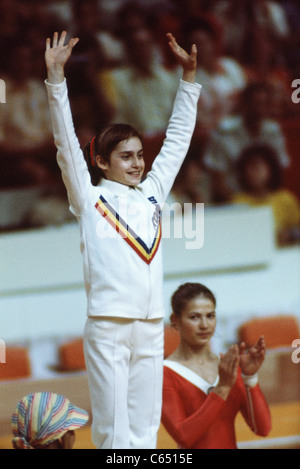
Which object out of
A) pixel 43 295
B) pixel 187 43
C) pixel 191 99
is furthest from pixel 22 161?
pixel 191 99

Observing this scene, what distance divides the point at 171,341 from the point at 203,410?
43 cm

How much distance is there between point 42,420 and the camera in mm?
1971

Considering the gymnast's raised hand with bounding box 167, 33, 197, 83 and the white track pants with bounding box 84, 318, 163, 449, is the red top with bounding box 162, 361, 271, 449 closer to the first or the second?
the white track pants with bounding box 84, 318, 163, 449

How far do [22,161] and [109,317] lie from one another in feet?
7.32

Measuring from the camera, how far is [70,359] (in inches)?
126

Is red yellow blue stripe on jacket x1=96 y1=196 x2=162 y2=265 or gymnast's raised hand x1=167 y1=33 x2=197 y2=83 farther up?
gymnast's raised hand x1=167 y1=33 x2=197 y2=83

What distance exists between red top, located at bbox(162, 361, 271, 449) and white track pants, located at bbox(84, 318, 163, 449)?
0.17 metres

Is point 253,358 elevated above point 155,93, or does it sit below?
below

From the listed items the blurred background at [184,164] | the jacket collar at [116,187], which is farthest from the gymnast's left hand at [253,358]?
the blurred background at [184,164]

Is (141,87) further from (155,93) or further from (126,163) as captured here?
(126,163)

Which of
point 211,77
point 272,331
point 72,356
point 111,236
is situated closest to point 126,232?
point 111,236

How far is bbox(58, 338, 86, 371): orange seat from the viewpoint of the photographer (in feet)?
10.3

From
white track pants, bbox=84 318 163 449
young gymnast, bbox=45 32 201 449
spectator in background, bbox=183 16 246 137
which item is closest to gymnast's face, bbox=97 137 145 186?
young gymnast, bbox=45 32 201 449
